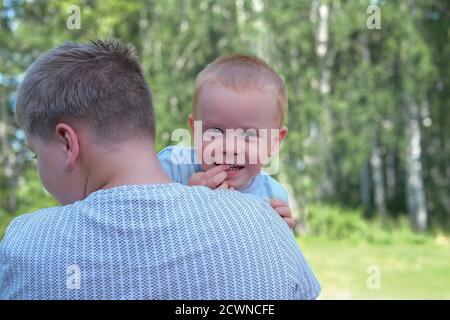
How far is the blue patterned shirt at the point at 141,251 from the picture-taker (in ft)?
3.81

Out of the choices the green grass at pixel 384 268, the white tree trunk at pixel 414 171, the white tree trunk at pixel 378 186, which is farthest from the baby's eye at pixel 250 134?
the white tree trunk at pixel 378 186

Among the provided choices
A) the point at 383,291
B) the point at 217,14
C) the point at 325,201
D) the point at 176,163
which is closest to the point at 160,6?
the point at 217,14

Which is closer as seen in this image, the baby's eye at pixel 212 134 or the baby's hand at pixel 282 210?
the baby's hand at pixel 282 210

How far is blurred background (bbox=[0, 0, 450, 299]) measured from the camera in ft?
41.7

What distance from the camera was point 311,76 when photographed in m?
13.4

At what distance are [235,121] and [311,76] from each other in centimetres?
1188

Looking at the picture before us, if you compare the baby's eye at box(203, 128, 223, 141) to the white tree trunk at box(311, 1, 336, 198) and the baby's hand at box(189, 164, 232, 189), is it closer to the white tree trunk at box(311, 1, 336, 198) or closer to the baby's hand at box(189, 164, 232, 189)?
the baby's hand at box(189, 164, 232, 189)

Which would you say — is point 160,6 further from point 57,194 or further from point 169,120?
point 57,194

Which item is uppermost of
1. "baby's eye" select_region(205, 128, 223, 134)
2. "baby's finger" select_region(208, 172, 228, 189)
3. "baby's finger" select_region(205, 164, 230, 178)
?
"baby's eye" select_region(205, 128, 223, 134)

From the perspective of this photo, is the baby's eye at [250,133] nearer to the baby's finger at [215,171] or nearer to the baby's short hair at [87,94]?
the baby's finger at [215,171]

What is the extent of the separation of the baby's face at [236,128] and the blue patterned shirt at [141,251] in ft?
1.48

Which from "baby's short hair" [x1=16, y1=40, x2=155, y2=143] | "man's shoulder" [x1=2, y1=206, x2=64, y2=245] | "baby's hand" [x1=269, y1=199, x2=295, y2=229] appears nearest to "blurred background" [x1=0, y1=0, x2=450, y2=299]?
"baby's hand" [x1=269, y1=199, x2=295, y2=229]

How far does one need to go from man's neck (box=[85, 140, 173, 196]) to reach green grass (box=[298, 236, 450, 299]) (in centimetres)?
534
